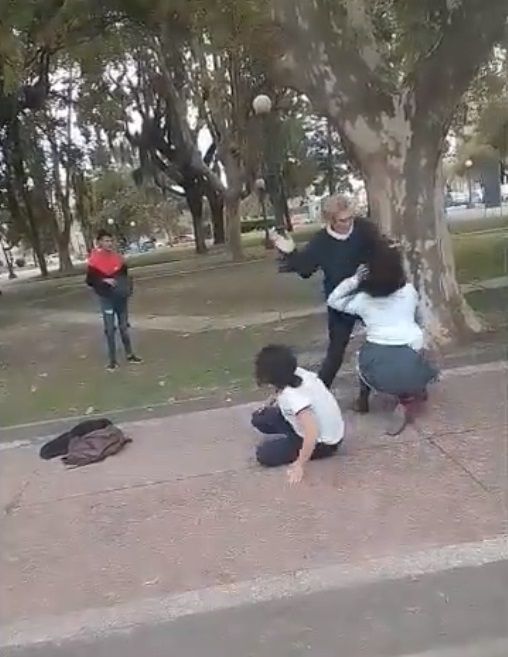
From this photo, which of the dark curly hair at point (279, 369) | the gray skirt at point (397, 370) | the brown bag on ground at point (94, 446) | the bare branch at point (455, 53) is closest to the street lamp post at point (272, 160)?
the bare branch at point (455, 53)

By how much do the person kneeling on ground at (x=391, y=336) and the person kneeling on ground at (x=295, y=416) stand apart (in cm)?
63

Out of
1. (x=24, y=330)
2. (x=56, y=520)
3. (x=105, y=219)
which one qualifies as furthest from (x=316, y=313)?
(x=105, y=219)

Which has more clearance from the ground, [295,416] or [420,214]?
[420,214]

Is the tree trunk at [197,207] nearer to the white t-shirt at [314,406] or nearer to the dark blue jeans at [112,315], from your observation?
the dark blue jeans at [112,315]

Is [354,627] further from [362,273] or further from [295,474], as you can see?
[362,273]

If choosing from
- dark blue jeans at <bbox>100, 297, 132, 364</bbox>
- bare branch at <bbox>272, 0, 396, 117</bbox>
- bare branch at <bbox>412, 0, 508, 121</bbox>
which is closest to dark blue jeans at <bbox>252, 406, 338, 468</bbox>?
bare branch at <bbox>272, 0, 396, 117</bbox>

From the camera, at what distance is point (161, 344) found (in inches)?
446

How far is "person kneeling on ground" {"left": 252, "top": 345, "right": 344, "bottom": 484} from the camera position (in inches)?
202

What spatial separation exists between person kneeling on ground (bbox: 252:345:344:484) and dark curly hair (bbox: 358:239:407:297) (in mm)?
878

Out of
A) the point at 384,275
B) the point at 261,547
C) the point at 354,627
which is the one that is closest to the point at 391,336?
the point at 384,275

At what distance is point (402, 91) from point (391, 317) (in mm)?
3229

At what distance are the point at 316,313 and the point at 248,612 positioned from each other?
9.17 meters

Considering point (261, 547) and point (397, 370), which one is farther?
point (397, 370)

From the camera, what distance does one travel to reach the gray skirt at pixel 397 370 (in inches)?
228
